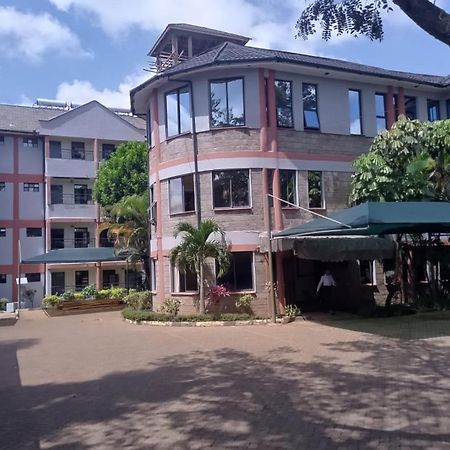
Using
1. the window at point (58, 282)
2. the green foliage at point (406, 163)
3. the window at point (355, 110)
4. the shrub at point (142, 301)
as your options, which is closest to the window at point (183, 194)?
the shrub at point (142, 301)

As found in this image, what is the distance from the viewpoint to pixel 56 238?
123ft

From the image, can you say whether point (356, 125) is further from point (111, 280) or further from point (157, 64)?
point (111, 280)

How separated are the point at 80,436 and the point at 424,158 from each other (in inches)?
611

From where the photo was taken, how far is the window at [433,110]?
2319 cm

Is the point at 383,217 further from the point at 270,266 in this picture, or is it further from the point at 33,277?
the point at 33,277

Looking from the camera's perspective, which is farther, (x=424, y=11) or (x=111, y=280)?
(x=111, y=280)

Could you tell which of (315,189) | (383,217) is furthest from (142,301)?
(383,217)

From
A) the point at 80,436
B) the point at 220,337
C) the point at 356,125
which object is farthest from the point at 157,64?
the point at 80,436

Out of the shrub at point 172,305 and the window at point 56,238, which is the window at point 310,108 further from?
the window at point 56,238

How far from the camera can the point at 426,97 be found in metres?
22.8

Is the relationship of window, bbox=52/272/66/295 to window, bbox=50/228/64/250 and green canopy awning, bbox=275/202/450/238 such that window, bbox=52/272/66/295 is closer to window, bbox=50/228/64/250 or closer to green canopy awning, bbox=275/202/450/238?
window, bbox=50/228/64/250

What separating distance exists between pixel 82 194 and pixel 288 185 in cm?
2281

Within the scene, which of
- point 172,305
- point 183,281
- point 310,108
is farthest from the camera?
point 310,108

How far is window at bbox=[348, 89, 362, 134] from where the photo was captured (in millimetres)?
20984
